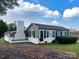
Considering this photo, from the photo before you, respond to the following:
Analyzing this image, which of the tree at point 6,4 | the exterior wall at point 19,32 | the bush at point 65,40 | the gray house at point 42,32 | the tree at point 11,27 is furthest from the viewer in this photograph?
the tree at point 11,27

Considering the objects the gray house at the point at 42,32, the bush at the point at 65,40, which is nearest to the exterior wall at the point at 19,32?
the gray house at the point at 42,32

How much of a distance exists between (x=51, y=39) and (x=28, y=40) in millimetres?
4715

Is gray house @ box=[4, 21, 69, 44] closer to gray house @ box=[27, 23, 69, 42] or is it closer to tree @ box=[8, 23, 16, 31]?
gray house @ box=[27, 23, 69, 42]

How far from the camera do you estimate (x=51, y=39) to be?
97.6 ft

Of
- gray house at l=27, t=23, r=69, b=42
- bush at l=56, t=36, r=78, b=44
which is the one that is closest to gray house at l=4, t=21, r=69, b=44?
gray house at l=27, t=23, r=69, b=42

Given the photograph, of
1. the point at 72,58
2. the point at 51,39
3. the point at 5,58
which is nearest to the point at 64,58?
the point at 72,58

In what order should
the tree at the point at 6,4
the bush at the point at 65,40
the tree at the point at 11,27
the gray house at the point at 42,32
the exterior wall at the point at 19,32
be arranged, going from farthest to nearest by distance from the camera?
1. the tree at the point at 11,27
2. the exterior wall at the point at 19,32
3. the gray house at the point at 42,32
4. the bush at the point at 65,40
5. the tree at the point at 6,4

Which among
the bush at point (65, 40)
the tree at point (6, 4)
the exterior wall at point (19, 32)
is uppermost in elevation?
the tree at point (6, 4)

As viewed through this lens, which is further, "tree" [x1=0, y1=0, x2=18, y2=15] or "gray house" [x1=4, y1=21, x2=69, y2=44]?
"gray house" [x1=4, y1=21, x2=69, y2=44]

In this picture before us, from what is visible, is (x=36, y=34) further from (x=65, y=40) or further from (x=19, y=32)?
(x=65, y=40)

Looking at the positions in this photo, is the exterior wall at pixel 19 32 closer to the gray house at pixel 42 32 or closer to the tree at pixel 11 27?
the gray house at pixel 42 32

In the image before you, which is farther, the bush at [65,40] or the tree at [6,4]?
the bush at [65,40]

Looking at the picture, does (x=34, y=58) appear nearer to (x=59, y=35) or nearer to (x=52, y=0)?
(x=52, y=0)

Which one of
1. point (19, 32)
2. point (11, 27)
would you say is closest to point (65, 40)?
point (19, 32)
